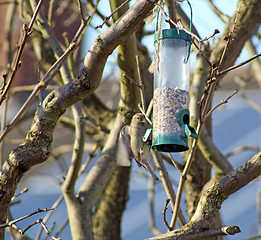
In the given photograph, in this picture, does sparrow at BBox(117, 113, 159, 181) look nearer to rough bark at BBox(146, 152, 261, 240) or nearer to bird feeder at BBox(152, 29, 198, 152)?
bird feeder at BBox(152, 29, 198, 152)

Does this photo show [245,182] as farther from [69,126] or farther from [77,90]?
[69,126]

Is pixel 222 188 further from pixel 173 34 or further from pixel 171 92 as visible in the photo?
pixel 173 34

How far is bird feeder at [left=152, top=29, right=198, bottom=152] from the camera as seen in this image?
2564 millimetres

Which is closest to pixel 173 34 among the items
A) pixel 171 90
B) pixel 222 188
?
pixel 171 90

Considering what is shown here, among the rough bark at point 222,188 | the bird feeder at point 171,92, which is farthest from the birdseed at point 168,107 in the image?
the rough bark at point 222,188

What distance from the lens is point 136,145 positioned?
2898 millimetres

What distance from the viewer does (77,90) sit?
7.66 ft

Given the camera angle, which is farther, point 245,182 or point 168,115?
point 168,115

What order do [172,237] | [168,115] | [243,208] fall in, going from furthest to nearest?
1. [243,208]
2. [168,115]
3. [172,237]

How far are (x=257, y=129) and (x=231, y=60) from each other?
17.1ft

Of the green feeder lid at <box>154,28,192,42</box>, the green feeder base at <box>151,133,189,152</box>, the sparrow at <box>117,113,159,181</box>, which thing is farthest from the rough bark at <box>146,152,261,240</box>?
the green feeder lid at <box>154,28,192,42</box>

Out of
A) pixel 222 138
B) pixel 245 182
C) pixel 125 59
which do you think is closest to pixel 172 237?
pixel 245 182

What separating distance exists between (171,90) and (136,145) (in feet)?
1.39

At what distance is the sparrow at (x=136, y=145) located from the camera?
9.50ft
